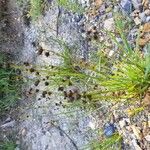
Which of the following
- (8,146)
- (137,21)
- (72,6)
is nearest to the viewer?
(137,21)

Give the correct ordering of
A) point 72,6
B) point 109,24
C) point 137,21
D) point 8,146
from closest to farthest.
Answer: point 137,21
point 109,24
point 72,6
point 8,146

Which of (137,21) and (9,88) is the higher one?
(137,21)

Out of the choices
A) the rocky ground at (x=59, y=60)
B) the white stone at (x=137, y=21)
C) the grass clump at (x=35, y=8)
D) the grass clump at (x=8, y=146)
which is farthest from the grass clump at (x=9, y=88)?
the white stone at (x=137, y=21)

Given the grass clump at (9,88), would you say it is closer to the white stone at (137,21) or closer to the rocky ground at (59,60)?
the rocky ground at (59,60)

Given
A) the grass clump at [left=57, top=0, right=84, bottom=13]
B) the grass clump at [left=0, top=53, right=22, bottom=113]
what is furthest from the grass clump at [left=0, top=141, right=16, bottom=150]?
the grass clump at [left=57, top=0, right=84, bottom=13]

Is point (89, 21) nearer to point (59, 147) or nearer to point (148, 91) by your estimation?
point (148, 91)

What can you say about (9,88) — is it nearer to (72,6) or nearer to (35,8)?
(35,8)

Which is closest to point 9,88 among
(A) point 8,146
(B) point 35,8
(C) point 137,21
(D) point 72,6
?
(A) point 8,146
